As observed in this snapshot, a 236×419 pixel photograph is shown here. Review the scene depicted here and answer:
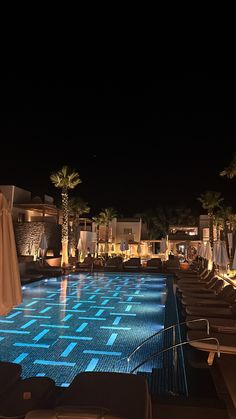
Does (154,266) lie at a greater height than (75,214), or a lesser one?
lesser

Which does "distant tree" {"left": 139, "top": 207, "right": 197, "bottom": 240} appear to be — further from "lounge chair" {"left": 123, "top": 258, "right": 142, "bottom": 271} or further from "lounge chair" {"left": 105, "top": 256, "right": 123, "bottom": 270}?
"lounge chair" {"left": 105, "top": 256, "right": 123, "bottom": 270}

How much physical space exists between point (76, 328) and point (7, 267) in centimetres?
429

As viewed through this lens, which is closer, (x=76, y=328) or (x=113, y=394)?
(x=113, y=394)

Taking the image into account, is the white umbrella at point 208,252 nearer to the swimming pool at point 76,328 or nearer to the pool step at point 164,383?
the swimming pool at point 76,328

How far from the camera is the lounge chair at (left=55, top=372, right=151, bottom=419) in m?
2.27

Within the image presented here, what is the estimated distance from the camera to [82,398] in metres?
2.49

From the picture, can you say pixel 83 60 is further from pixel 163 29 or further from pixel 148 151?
pixel 148 151

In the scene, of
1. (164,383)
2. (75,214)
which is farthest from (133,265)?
(164,383)

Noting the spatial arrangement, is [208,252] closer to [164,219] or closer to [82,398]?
[82,398]

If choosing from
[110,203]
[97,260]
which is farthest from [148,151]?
[110,203]

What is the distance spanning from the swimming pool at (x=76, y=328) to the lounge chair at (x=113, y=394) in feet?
7.14

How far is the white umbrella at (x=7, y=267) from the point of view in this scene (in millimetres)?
3830

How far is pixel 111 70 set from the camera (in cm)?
1379

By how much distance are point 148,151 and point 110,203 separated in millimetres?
30038
